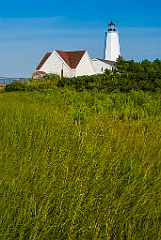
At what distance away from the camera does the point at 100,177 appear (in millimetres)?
3010

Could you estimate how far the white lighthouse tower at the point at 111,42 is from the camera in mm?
48031

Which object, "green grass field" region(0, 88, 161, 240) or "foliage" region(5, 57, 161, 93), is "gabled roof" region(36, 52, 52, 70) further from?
"green grass field" region(0, 88, 161, 240)

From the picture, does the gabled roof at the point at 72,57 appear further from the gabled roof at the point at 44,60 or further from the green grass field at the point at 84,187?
the green grass field at the point at 84,187

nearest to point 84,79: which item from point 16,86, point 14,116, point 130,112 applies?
point 16,86

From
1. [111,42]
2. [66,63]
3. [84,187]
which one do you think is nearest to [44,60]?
[66,63]

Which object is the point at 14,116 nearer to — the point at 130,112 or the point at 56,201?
the point at 130,112

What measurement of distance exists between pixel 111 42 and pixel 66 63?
9.47 meters

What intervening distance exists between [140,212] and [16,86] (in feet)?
55.6

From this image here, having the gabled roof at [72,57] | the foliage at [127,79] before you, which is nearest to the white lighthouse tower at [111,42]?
the gabled roof at [72,57]

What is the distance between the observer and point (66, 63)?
4122 cm

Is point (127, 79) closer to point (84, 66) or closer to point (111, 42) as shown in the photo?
point (84, 66)

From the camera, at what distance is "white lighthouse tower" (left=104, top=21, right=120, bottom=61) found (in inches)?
1891

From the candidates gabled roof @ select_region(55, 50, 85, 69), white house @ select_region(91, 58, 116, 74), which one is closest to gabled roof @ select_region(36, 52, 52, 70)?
gabled roof @ select_region(55, 50, 85, 69)

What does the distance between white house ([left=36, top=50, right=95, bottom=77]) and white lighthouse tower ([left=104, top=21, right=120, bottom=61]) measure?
621 centimetres
